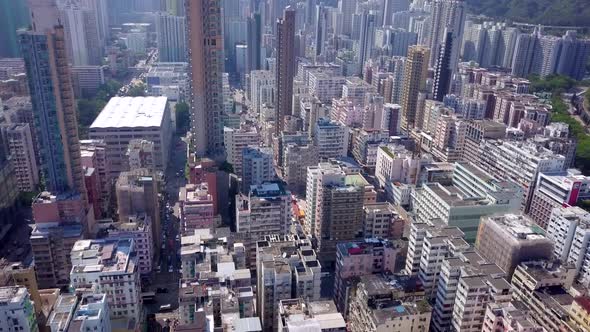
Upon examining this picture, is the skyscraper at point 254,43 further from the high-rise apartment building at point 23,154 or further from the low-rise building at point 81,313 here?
the low-rise building at point 81,313

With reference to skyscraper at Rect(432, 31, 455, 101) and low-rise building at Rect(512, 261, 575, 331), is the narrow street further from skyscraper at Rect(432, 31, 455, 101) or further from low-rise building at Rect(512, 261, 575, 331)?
skyscraper at Rect(432, 31, 455, 101)

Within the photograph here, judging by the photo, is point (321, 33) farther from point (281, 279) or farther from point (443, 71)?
point (281, 279)

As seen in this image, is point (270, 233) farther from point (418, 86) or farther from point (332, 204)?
point (418, 86)

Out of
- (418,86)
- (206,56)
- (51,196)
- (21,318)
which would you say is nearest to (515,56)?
(418,86)

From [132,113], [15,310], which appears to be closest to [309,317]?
[15,310]

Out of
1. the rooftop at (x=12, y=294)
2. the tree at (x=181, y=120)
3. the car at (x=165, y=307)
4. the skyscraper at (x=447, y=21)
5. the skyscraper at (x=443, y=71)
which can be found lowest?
the car at (x=165, y=307)

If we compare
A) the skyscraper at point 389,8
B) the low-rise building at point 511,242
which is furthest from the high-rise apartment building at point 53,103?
the skyscraper at point 389,8

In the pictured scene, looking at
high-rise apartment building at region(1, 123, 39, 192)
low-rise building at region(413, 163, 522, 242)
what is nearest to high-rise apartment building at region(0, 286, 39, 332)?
high-rise apartment building at region(1, 123, 39, 192)
